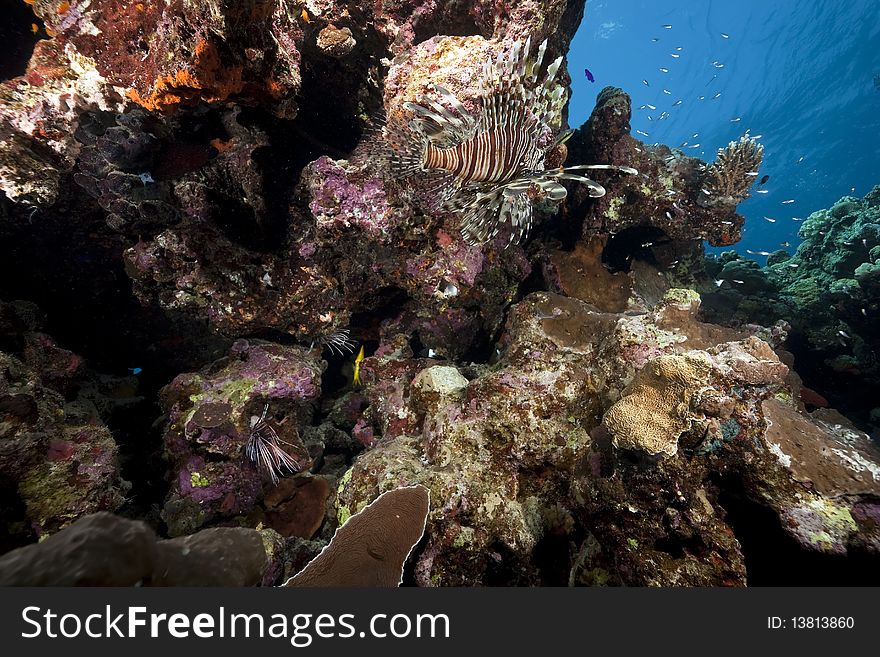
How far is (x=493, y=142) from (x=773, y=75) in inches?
2621

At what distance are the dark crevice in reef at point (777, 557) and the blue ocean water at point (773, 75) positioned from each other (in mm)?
40545

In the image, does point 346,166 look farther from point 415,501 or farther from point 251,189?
point 415,501

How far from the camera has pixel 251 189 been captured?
3.61 m

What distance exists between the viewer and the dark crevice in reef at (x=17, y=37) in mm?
3783

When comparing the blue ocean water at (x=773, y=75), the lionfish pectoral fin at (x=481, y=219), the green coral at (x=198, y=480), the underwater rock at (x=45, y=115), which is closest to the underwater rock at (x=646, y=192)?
the lionfish pectoral fin at (x=481, y=219)

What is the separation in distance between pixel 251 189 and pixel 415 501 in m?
3.15

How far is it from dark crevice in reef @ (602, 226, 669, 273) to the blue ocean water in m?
35.8

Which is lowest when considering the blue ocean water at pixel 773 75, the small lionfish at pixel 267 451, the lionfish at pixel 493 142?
the small lionfish at pixel 267 451

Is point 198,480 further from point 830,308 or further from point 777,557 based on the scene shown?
point 830,308

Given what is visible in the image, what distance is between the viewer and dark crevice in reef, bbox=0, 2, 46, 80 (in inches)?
149

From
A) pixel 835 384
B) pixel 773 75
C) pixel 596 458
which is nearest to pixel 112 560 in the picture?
pixel 596 458

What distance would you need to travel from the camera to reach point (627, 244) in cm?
614

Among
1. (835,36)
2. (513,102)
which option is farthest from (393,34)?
(835,36)

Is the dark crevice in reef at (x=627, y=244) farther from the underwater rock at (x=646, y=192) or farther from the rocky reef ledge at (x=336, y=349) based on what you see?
the rocky reef ledge at (x=336, y=349)
